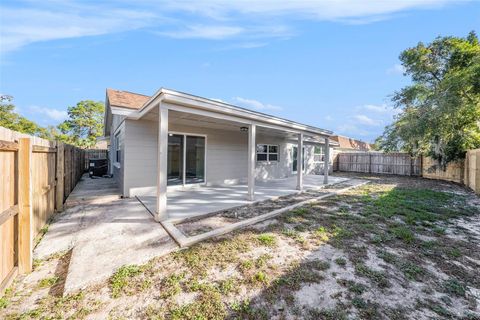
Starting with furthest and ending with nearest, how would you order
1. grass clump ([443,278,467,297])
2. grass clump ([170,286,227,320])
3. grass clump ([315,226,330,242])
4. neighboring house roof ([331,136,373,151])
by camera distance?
neighboring house roof ([331,136,373,151]) < grass clump ([315,226,330,242]) < grass clump ([443,278,467,297]) < grass clump ([170,286,227,320])

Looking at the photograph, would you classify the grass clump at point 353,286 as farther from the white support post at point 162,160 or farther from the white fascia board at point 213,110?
the white fascia board at point 213,110

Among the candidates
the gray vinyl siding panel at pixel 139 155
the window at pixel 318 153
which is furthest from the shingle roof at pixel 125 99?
the window at pixel 318 153

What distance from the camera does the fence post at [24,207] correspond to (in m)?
2.66

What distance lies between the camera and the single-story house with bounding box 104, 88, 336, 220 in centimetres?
457

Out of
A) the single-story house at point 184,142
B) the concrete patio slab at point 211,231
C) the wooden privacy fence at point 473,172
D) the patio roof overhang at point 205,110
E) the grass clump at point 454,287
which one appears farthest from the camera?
the wooden privacy fence at point 473,172

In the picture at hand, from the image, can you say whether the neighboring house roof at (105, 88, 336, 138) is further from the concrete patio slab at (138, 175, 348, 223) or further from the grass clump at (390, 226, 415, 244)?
the grass clump at (390, 226, 415, 244)

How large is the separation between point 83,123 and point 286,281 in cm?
3112

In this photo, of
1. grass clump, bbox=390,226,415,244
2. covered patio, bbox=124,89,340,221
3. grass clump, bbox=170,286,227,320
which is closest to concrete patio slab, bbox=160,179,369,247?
covered patio, bbox=124,89,340,221

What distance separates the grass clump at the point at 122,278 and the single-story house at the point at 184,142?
1.64 meters

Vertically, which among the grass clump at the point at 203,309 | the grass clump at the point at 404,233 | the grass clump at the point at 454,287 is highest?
the grass clump at the point at 404,233

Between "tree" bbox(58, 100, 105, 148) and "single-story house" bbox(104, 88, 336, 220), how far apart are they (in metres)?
21.3

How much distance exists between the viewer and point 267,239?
3785 mm

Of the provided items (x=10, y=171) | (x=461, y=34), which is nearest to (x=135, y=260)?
(x=10, y=171)

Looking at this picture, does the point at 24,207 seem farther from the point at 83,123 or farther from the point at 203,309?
the point at 83,123
